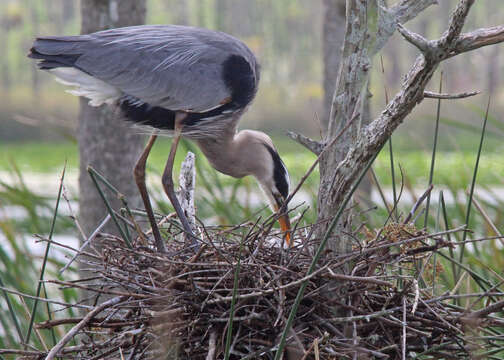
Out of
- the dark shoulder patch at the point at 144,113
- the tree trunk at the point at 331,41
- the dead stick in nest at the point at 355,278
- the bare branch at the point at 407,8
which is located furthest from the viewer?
the tree trunk at the point at 331,41

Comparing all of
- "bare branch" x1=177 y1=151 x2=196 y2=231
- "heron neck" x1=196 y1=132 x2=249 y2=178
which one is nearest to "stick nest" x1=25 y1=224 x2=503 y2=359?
"bare branch" x1=177 y1=151 x2=196 y2=231

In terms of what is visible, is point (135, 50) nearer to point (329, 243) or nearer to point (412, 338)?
point (329, 243)

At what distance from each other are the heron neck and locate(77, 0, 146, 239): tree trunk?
1.53 ft

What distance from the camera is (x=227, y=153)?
3.88 meters

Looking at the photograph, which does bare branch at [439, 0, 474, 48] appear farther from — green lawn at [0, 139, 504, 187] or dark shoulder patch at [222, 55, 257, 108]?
green lawn at [0, 139, 504, 187]

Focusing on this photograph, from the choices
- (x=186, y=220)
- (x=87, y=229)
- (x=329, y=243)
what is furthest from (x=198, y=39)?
(x=329, y=243)

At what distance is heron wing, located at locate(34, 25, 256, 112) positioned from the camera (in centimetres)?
346

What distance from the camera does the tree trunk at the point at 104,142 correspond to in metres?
3.95

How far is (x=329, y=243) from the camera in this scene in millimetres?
2238

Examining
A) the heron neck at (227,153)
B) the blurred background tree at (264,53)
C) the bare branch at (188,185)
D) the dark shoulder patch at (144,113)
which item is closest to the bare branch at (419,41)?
the bare branch at (188,185)

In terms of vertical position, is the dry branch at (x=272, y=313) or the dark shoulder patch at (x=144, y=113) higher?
the dark shoulder patch at (x=144, y=113)

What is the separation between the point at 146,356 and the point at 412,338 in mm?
822

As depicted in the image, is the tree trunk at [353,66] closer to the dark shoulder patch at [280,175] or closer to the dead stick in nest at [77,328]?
the dead stick in nest at [77,328]

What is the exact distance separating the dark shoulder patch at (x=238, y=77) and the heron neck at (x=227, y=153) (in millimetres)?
321
